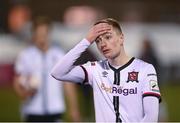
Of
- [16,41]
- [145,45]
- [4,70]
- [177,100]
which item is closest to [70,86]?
[145,45]

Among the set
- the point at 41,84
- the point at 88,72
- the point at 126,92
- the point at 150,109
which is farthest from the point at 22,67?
the point at 150,109

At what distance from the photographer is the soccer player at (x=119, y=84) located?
6.41 meters

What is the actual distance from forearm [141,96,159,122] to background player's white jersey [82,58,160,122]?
4 centimetres

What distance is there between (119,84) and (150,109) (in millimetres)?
316

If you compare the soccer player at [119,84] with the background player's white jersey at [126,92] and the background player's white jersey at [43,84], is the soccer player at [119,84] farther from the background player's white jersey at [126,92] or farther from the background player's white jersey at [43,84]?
the background player's white jersey at [43,84]

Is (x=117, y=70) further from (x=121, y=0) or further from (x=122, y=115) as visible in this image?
(x=121, y=0)

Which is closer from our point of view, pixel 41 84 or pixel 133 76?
pixel 133 76

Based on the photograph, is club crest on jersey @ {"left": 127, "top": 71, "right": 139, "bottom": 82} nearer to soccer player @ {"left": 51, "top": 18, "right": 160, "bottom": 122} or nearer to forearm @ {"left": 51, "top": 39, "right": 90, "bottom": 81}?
soccer player @ {"left": 51, "top": 18, "right": 160, "bottom": 122}

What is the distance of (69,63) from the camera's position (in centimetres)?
663

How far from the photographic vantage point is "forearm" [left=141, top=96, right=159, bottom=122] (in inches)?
249

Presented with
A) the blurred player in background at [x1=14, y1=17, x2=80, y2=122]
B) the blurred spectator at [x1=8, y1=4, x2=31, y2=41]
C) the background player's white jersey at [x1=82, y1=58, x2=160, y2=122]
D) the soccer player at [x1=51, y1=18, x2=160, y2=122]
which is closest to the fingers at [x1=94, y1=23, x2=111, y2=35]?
the soccer player at [x1=51, y1=18, x2=160, y2=122]

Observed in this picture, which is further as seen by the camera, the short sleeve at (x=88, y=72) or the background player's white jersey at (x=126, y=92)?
the short sleeve at (x=88, y=72)

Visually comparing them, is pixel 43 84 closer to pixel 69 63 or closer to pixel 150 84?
pixel 69 63

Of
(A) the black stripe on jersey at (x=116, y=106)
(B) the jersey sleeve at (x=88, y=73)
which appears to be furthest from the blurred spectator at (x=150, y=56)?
(A) the black stripe on jersey at (x=116, y=106)
